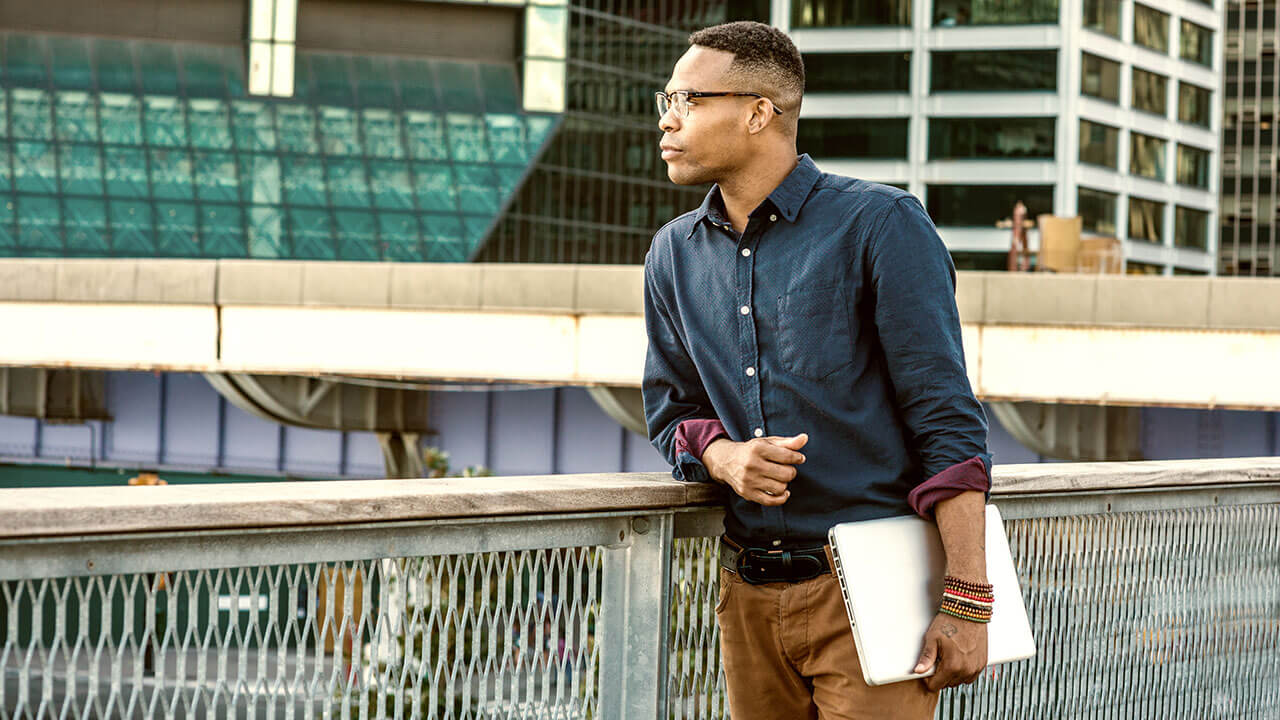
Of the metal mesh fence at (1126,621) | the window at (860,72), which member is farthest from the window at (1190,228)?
the metal mesh fence at (1126,621)

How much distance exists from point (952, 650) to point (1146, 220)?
260ft

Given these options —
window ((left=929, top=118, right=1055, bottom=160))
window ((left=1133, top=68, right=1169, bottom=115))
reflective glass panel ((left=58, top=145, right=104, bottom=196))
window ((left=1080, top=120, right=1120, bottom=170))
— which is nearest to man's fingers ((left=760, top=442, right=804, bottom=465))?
reflective glass panel ((left=58, top=145, right=104, bottom=196))

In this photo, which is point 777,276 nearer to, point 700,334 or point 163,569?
point 700,334

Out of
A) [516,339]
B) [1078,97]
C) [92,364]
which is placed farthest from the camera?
[1078,97]

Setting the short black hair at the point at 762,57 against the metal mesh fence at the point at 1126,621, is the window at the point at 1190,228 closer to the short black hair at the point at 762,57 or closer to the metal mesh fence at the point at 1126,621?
the metal mesh fence at the point at 1126,621

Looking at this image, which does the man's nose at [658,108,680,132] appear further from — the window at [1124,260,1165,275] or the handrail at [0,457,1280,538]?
the window at [1124,260,1165,275]

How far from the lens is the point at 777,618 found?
276cm

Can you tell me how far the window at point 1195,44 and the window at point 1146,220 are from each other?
8363 mm

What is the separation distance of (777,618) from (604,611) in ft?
1.14

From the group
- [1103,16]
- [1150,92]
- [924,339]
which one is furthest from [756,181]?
[1150,92]

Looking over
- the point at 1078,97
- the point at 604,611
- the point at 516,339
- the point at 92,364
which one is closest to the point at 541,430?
the point at 516,339

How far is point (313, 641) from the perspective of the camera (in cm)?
242

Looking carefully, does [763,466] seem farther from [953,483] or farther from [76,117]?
[76,117]

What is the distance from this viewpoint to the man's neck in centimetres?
279
